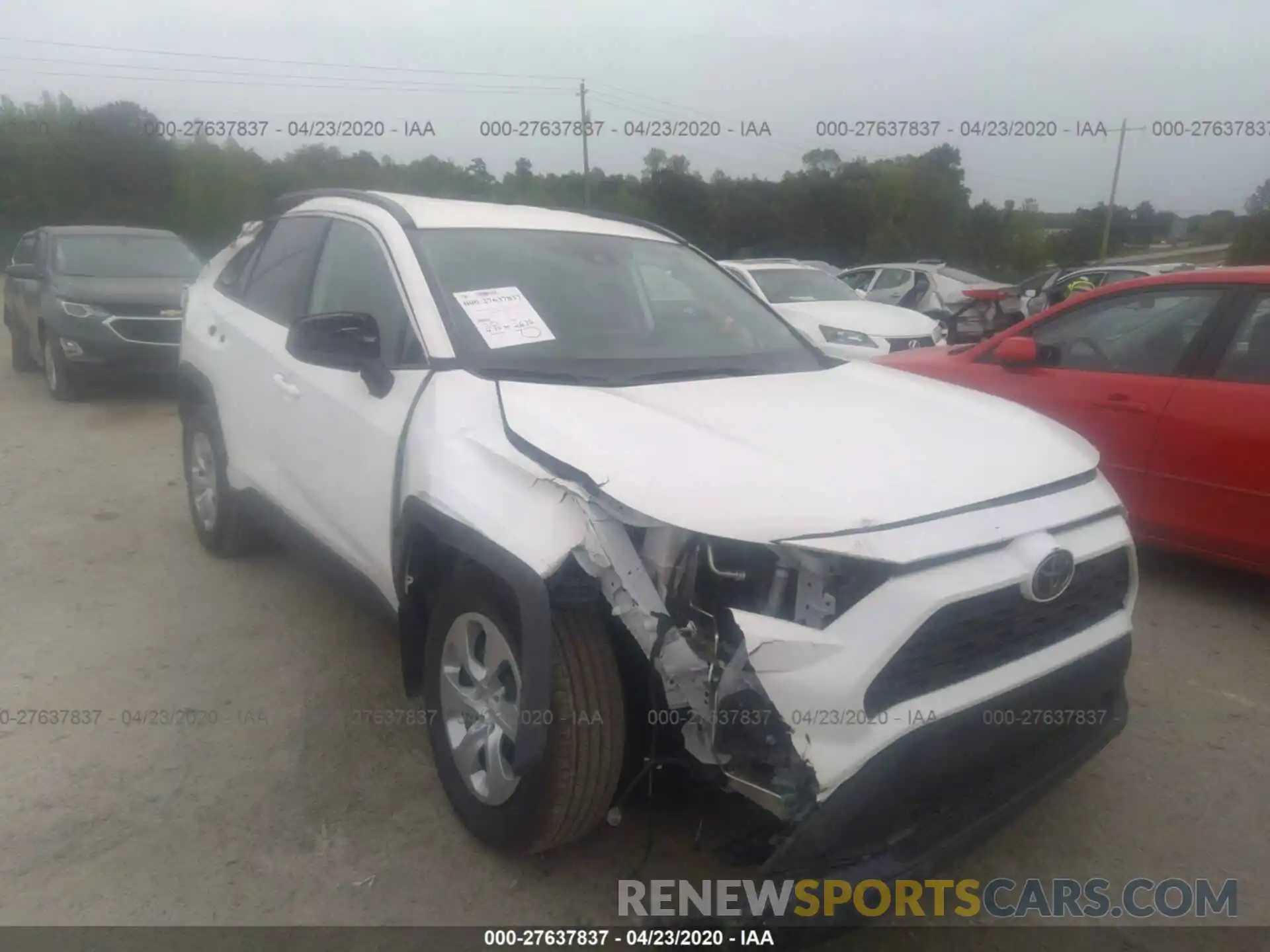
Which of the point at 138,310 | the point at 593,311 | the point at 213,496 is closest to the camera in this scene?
the point at 593,311

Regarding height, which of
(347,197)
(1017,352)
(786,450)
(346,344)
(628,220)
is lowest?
(1017,352)

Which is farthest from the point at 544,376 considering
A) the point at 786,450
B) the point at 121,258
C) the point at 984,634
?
the point at 121,258

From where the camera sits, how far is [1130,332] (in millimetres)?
4680

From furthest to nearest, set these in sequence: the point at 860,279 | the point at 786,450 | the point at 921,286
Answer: the point at 860,279, the point at 921,286, the point at 786,450

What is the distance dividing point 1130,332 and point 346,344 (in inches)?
148

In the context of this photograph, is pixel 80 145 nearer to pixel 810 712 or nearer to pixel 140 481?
pixel 140 481

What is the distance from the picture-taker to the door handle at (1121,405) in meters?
4.41

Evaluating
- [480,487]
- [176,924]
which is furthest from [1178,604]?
[176,924]

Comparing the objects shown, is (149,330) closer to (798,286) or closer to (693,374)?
(798,286)

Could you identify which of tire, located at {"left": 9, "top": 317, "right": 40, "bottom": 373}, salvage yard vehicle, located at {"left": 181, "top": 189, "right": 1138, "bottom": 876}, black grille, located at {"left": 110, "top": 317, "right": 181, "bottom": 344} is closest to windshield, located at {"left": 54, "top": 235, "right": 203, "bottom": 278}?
black grille, located at {"left": 110, "top": 317, "right": 181, "bottom": 344}

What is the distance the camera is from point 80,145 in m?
27.9

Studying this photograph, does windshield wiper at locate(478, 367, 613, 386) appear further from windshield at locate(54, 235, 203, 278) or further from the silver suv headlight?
windshield at locate(54, 235, 203, 278)

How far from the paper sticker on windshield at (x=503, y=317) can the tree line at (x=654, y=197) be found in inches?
785

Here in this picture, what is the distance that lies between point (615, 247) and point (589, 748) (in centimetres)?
214
